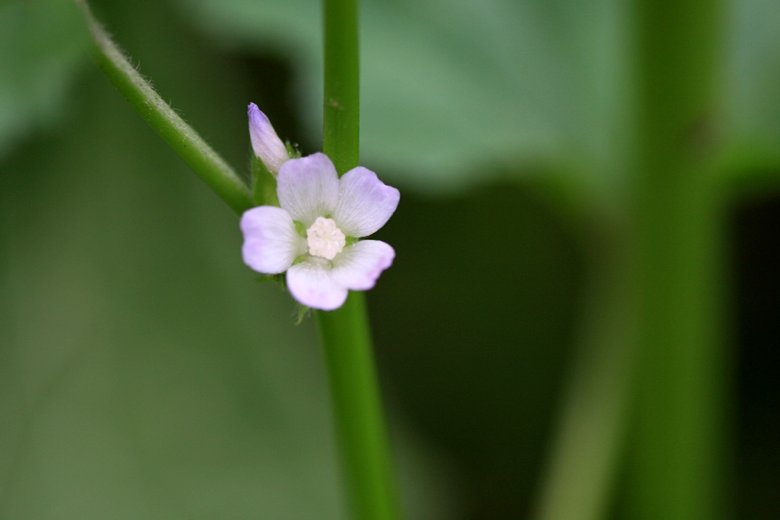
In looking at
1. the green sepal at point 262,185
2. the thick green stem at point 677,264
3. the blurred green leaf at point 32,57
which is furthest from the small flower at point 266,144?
the thick green stem at point 677,264

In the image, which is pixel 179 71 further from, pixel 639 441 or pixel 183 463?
pixel 639 441

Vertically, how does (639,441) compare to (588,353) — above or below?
below

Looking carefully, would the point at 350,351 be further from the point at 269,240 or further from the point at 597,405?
the point at 597,405

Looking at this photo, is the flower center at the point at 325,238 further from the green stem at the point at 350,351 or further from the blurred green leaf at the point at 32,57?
the blurred green leaf at the point at 32,57

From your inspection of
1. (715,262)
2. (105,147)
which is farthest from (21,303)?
(715,262)

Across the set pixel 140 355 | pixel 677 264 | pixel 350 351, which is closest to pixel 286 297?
pixel 140 355
